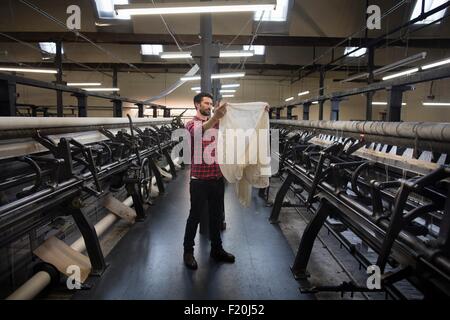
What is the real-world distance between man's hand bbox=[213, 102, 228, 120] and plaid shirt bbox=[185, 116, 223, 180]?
180mm

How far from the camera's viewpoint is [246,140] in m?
2.55

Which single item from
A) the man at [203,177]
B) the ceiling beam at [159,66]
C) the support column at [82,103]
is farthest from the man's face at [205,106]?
the ceiling beam at [159,66]

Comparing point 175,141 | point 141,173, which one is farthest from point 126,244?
point 175,141

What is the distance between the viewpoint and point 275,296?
92.8 inches

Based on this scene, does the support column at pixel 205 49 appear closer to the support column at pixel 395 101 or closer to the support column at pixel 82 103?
the support column at pixel 82 103

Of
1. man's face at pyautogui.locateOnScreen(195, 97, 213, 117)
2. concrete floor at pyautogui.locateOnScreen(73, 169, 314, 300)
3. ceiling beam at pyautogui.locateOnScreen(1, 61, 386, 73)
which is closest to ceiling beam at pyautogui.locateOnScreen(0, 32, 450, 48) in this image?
ceiling beam at pyautogui.locateOnScreen(1, 61, 386, 73)

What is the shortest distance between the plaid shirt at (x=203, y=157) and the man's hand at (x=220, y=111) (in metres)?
0.18

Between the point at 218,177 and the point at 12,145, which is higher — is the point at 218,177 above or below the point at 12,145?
below

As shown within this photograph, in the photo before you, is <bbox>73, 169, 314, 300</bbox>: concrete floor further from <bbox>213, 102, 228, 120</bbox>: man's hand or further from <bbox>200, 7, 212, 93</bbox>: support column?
<bbox>200, 7, 212, 93</bbox>: support column

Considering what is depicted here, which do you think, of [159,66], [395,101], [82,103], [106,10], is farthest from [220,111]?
[159,66]

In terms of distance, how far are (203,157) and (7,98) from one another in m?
1.42
